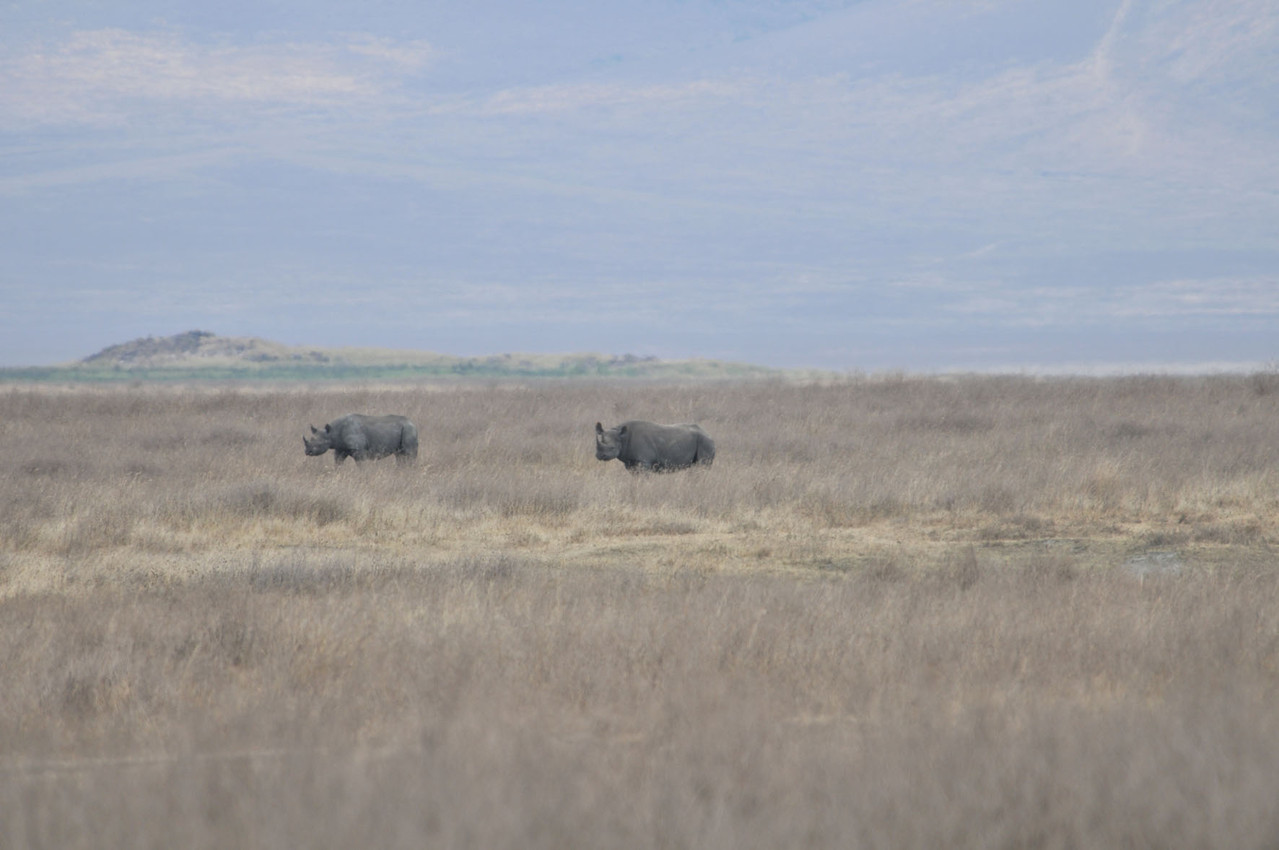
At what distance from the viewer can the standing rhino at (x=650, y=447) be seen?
53.2ft

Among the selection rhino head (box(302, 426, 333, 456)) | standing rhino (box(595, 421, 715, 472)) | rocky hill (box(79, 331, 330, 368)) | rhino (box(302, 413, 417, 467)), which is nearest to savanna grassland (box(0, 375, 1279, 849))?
standing rhino (box(595, 421, 715, 472))

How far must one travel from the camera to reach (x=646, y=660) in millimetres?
5965

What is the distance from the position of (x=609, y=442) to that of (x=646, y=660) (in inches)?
403

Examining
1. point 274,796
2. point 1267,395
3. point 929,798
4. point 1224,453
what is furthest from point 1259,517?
point 1267,395

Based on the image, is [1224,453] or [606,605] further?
[1224,453]

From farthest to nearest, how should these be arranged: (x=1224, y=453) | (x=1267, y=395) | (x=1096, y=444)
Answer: (x=1267, y=395)
(x=1096, y=444)
(x=1224, y=453)

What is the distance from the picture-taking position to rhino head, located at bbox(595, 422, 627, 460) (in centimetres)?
1608

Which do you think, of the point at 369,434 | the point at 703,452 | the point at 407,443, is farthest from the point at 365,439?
the point at 703,452

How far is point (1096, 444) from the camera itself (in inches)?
722

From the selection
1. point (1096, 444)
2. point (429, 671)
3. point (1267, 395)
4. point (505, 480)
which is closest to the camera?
point (429, 671)

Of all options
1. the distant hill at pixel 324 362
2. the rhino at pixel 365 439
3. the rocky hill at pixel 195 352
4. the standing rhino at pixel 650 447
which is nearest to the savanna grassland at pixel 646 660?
the standing rhino at pixel 650 447

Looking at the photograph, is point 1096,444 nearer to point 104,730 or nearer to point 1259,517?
point 1259,517

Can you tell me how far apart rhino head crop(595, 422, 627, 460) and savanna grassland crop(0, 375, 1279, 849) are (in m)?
1.50

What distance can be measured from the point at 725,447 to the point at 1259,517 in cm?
955
